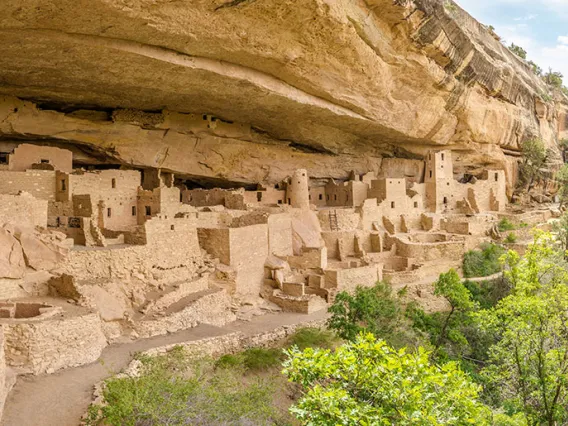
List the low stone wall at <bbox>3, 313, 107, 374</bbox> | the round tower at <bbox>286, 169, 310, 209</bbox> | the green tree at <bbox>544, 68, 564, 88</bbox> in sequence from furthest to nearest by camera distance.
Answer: the green tree at <bbox>544, 68, 564, 88</bbox>, the round tower at <bbox>286, 169, 310, 209</bbox>, the low stone wall at <bbox>3, 313, 107, 374</bbox>

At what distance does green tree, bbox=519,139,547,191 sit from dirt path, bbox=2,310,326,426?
24.1m

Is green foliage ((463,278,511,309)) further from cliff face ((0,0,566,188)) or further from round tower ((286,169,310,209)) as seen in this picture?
cliff face ((0,0,566,188))

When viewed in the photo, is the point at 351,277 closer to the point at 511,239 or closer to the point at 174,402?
the point at 174,402

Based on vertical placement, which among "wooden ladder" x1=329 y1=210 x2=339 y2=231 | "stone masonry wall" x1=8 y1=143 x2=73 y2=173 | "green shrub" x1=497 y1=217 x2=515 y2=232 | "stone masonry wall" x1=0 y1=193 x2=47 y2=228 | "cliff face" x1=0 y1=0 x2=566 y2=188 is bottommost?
"green shrub" x1=497 y1=217 x2=515 y2=232

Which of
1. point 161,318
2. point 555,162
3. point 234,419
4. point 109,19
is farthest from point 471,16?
point 234,419

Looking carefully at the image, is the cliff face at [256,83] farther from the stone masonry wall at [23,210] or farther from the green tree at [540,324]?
the green tree at [540,324]

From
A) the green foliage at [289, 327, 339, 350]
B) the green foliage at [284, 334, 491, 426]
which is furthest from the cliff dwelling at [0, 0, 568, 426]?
the green foliage at [284, 334, 491, 426]

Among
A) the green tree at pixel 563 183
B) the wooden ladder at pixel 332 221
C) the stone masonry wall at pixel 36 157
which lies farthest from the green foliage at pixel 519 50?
the stone masonry wall at pixel 36 157

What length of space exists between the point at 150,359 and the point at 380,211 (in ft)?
46.0

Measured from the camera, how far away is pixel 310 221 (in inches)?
730

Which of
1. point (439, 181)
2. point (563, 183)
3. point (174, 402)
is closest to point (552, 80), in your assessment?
point (563, 183)

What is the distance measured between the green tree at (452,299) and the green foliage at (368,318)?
6.45 ft

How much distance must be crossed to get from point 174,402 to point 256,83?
10.5 m

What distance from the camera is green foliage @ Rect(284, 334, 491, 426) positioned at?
5.29 meters
